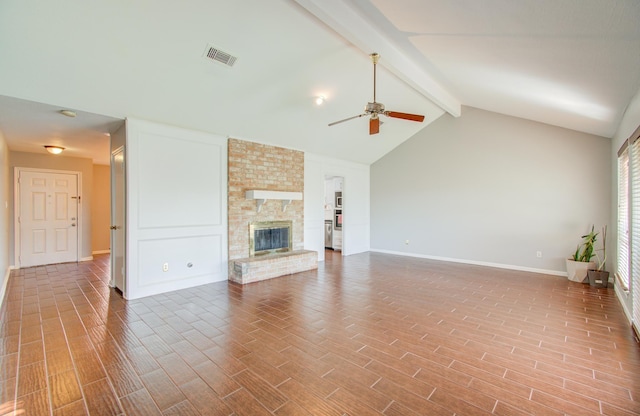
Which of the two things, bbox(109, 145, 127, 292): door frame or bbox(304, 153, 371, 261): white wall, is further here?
bbox(304, 153, 371, 261): white wall

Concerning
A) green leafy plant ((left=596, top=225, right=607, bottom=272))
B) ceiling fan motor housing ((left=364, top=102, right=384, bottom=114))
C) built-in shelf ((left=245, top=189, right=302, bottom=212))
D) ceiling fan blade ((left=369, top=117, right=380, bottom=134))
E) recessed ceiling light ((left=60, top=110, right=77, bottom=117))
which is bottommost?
green leafy plant ((left=596, top=225, right=607, bottom=272))

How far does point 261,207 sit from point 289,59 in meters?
2.78

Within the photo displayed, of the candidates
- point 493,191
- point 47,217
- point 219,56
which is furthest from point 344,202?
point 47,217

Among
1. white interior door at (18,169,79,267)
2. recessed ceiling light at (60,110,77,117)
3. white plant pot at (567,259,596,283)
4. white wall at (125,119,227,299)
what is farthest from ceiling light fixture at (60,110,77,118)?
white plant pot at (567,259,596,283)

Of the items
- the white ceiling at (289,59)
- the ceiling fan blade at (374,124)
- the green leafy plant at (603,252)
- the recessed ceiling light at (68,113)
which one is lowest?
the green leafy plant at (603,252)

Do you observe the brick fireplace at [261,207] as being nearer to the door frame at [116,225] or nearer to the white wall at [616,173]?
the door frame at [116,225]

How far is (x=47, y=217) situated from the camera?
6.50 metres

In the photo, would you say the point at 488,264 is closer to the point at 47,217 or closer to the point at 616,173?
the point at 616,173

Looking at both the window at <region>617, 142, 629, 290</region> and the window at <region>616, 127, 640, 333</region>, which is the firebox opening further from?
the window at <region>617, 142, 629, 290</region>

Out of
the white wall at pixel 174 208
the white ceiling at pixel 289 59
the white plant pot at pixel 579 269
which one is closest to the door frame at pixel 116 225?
the white wall at pixel 174 208

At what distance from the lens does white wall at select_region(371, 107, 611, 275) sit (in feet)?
17.7

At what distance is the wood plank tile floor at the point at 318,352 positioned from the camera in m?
1.96

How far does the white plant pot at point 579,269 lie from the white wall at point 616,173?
1.09ft

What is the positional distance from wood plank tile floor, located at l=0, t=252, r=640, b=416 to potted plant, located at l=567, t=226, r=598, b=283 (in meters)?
0.46
